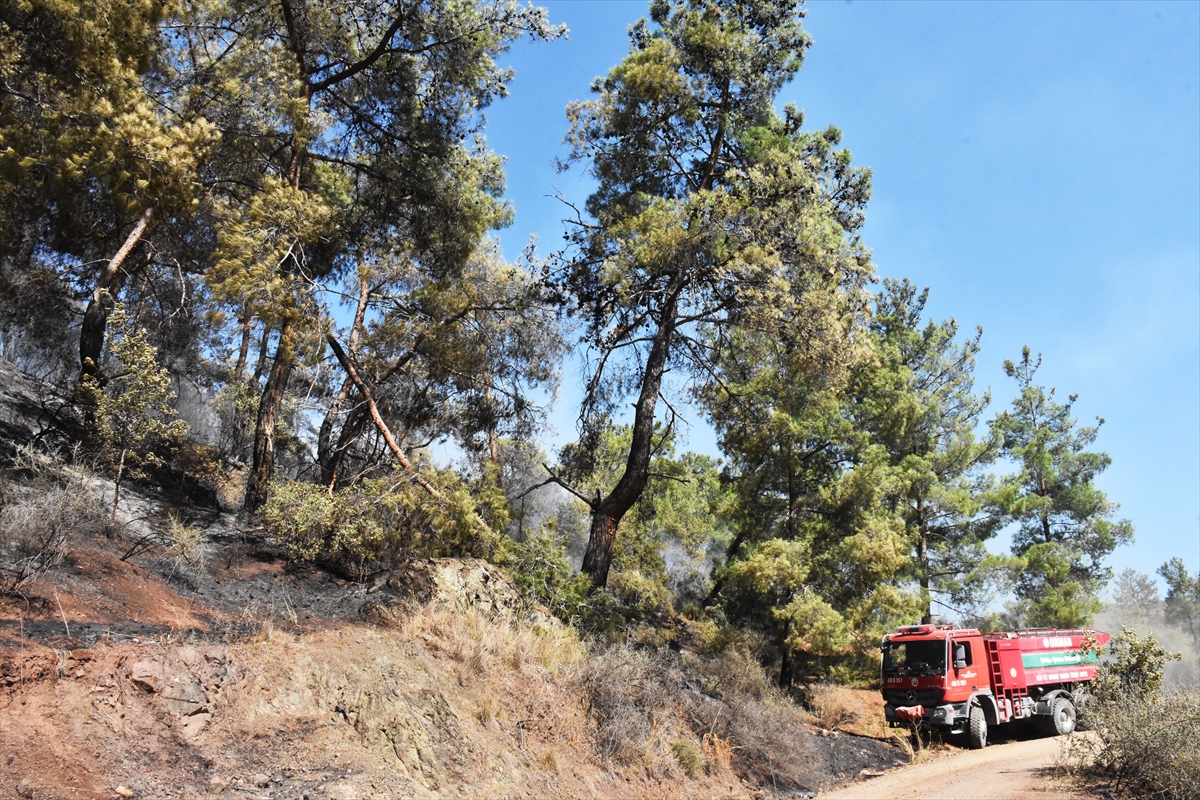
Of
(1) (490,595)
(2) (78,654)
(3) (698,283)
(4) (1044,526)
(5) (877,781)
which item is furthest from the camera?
(4) (1044,526)

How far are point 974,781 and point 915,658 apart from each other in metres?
4.68

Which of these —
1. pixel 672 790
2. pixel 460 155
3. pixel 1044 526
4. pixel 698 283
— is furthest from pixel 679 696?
pixel 1044 526

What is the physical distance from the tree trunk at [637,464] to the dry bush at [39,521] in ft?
26.3

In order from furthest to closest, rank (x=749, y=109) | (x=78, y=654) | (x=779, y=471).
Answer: (x=779, y=471)
(x=749, y=109)
(x=78, y=654)

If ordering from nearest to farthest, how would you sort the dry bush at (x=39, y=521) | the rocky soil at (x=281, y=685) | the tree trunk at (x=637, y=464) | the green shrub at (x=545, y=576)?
the rocky soil at (x=281, y=685) < the dry bush at (x=39, y=521) < the green shrub at (x=545, y=576) < the tree trunk at (x=637, y=464)

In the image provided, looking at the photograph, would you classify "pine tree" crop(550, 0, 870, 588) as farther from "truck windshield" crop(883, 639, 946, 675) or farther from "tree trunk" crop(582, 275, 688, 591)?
"truck windshield" crop(883, 639, 946, 675)

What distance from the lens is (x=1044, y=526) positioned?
28.6 meters

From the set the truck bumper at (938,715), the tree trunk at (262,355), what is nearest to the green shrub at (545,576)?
the truck bumper at (938,715)

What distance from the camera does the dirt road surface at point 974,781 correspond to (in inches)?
396

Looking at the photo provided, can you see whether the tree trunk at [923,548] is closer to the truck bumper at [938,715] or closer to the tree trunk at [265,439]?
the truck bumper at [938,715]

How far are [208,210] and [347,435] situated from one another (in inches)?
221

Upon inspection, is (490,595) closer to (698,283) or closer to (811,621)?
(698,283)

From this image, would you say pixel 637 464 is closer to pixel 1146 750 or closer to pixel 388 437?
pixel 388 437

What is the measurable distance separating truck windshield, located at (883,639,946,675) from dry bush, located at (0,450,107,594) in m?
15.1
